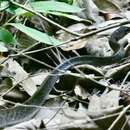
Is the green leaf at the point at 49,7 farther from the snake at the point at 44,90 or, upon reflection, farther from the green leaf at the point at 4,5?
the snake at the point at 44,90

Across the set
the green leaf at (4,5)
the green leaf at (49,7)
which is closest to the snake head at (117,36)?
the green leaf at (49,7)

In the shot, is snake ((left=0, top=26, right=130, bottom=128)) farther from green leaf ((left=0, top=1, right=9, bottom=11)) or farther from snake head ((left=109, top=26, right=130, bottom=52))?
green leaf ((left=0, top=1, right=9, bottom=11))

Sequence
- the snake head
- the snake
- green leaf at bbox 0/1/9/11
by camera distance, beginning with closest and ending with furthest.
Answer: the snake < green leaf at bbox 0/1/9/11 < the snake head

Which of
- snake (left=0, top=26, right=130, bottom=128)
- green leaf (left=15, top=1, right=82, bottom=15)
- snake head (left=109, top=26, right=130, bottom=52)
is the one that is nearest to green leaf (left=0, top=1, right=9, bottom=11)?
green leaf (left=15, top=1, right=82, bottom=15)

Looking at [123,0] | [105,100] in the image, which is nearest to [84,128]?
[105,100]

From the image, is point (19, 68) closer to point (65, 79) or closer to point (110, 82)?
point (65, 79)

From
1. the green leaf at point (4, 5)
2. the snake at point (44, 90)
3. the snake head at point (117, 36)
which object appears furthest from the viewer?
the snake head at point (117, 36)

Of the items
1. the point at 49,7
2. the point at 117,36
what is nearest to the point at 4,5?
the point at 49,7

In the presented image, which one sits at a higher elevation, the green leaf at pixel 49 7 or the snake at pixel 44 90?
the green leaf at pixel 49 7
